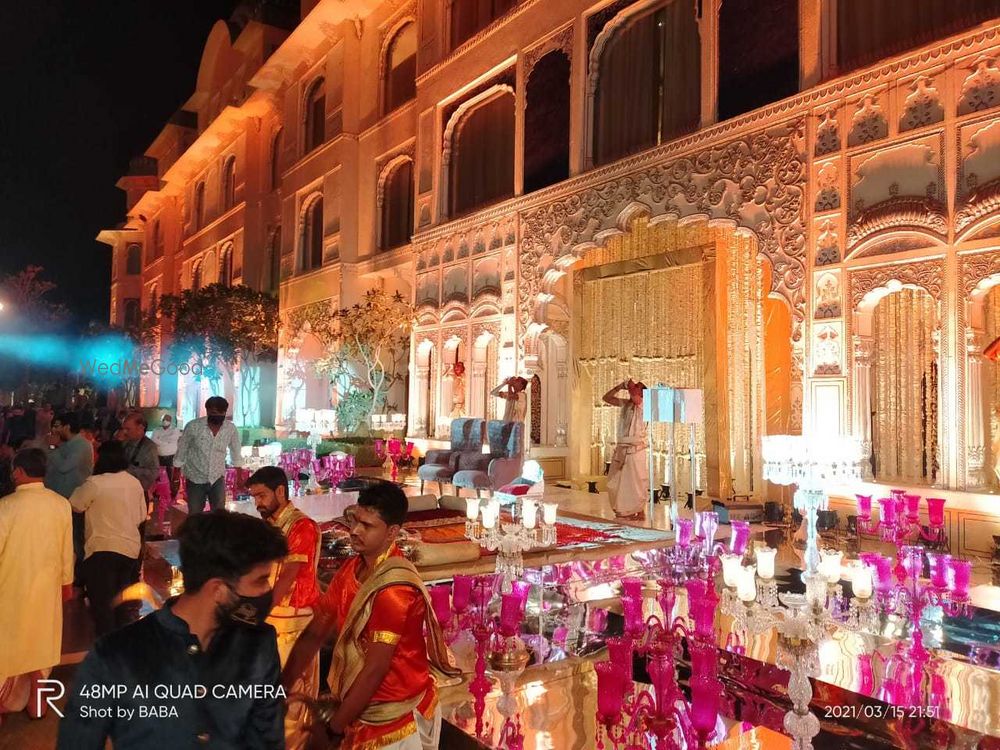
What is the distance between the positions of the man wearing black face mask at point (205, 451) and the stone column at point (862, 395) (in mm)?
5245

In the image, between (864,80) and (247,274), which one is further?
(247,274)

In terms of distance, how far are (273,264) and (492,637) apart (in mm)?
17614

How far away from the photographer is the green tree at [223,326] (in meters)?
16.3

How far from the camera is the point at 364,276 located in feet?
48.5

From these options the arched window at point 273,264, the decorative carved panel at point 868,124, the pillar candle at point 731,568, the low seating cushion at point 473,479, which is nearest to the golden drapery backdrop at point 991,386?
the decorative carved panel at point 868,124

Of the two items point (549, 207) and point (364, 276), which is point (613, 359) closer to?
point (549, 207)

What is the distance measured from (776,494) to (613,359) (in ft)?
11.7

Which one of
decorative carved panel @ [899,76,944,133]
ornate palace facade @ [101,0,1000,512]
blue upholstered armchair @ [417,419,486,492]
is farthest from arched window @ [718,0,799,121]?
blue upholstered armchair @ [417,419,486,492]

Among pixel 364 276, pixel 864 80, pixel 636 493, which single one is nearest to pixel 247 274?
pixel 364 276

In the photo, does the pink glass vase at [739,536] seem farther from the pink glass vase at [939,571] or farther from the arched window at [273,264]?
the arched window at [273,264]

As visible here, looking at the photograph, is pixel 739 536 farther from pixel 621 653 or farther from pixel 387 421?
pixel 387 421

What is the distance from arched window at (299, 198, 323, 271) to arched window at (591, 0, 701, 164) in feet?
28.5

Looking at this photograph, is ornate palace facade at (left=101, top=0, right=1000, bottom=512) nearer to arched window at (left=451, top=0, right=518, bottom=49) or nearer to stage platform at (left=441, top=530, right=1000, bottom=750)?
arched window at (left=451, top=0, right=518, bottom=49)

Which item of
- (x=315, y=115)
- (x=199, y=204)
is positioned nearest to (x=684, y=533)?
(x=315, y=115)
